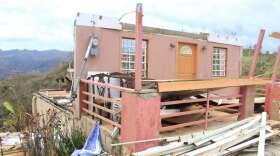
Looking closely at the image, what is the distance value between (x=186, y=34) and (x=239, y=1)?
7.78 feet

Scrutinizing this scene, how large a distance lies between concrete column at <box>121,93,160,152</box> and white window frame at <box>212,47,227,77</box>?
308 inches

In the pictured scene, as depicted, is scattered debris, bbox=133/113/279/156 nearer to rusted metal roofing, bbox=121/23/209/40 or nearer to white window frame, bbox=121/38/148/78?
white window frame, bbox=121/38/148/78

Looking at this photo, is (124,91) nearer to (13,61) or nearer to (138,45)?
(138,45)

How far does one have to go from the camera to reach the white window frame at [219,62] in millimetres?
11461

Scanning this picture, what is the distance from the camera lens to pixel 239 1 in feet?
34.0

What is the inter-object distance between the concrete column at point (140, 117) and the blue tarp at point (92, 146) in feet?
2.59

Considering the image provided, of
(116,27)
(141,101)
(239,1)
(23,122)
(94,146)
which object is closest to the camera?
(141,101)

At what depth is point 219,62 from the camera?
11.7 meters

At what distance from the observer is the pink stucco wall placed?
27.0 feet

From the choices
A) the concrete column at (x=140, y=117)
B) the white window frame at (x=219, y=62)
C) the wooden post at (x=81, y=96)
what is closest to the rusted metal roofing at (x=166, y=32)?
the white window frame at (x=219, y=62)

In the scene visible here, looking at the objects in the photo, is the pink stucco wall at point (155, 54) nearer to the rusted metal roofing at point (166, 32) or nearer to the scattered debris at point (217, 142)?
the rusted metal roofing at point (166, 32)

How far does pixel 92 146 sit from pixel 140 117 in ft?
4.74

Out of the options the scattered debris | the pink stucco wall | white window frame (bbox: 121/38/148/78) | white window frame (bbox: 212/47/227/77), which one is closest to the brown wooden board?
the scattered debris

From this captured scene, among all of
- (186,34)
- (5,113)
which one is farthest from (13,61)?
(186,34)
